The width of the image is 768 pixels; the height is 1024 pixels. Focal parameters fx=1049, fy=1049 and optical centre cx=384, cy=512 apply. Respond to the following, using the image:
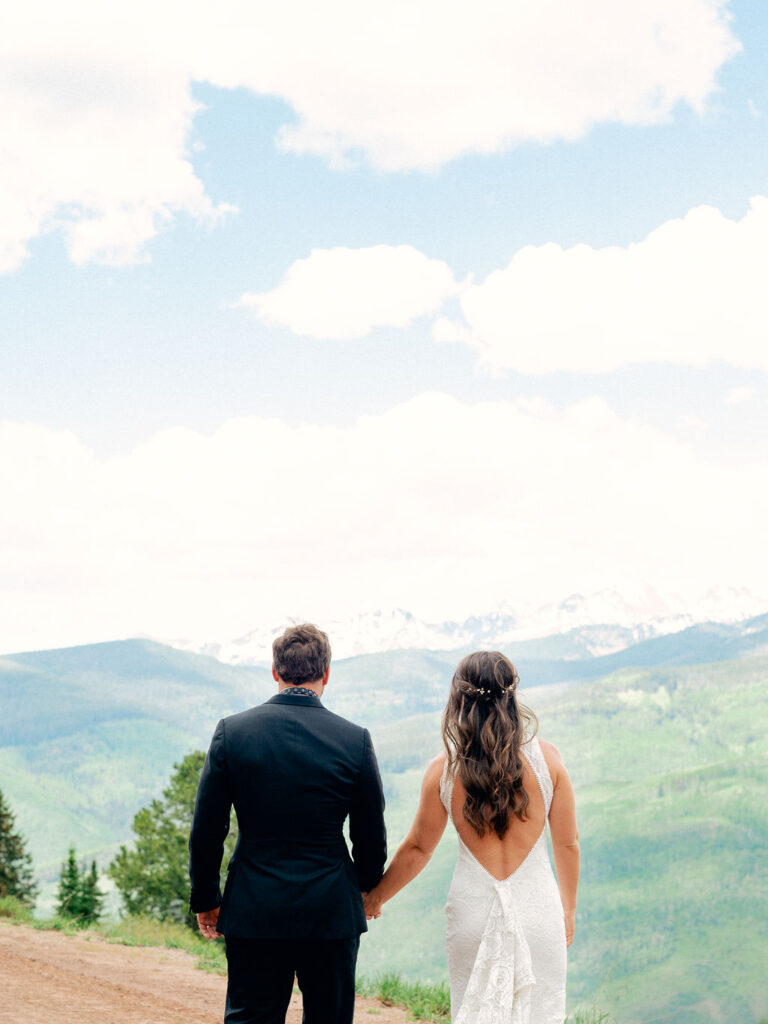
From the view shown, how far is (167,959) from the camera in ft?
34.9

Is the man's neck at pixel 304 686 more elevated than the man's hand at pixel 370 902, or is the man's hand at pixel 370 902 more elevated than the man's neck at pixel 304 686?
the man's neck at pixel 304 686

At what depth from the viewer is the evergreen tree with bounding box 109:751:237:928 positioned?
1320 inches

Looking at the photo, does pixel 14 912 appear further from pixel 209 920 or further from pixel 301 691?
pixel 301 691

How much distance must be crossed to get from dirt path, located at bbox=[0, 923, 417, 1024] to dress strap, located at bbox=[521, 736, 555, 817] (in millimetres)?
4795

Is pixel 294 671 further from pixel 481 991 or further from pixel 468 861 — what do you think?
pixel 481 991

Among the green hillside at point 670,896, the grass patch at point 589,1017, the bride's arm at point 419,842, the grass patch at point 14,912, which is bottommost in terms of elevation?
the green hillside at point 670,896

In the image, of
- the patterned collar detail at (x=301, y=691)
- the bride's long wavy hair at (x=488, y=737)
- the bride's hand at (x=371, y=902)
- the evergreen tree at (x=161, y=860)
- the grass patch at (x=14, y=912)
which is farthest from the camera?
the evergreen tree at (x=161, y=860)

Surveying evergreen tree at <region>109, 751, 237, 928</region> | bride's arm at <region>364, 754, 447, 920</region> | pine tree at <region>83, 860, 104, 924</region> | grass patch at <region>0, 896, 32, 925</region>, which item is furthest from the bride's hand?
evergreen tree at <region>109, 751, 237, 928</region>

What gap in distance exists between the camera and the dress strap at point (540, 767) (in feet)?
12.7

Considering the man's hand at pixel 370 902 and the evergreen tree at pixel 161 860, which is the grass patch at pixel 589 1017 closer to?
the man's hand at pixel 370 902

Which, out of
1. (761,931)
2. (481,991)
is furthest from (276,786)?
(761,931)

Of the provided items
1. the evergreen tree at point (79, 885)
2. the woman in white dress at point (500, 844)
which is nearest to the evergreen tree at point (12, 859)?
the evergreen tree at point (79, 885)

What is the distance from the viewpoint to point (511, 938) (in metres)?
3.81

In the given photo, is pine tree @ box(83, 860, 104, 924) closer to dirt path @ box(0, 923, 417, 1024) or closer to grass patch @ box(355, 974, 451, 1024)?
dirt path @ box(0, 923, 417, 1024)
